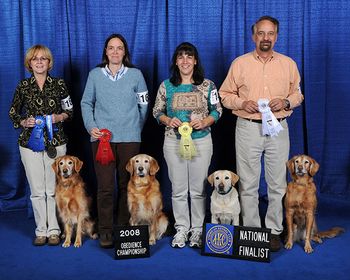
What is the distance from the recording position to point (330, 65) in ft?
14.5

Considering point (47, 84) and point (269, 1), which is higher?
point (269, 1)

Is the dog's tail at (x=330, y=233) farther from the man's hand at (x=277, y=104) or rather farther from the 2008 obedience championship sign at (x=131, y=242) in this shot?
the 2008 obedience championship sign at (x=131, y=242)

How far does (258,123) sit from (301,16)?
1.43 meters

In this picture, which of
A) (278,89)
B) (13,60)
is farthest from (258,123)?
(13,60)

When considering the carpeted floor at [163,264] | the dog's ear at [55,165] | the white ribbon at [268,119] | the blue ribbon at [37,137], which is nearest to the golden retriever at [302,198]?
the carpeted floor at [163,264]

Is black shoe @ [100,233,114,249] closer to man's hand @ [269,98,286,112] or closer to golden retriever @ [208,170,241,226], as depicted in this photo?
golden retriever @ [208,170,241,226]

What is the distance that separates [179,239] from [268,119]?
3.61 ft

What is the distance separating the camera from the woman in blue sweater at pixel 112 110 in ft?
11.6

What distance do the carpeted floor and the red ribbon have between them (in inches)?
26.5

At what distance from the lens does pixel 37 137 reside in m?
3.49

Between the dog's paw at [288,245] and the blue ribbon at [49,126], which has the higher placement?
the blue ribbon at [49,126]

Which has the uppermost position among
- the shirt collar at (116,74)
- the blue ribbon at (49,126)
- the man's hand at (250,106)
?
the shirt collar at (116,74)

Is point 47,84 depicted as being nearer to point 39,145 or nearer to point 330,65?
point 39,145

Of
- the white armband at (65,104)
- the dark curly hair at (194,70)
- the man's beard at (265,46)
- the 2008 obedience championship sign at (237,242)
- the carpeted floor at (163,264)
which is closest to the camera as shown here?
the carpeted floor at (163,264)
